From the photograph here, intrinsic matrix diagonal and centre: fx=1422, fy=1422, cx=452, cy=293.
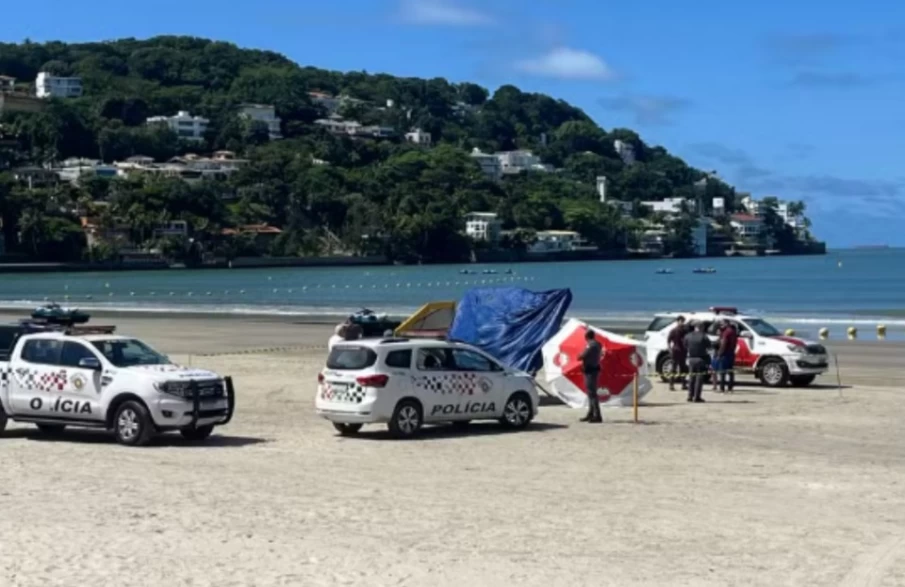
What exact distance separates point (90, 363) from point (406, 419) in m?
4.73

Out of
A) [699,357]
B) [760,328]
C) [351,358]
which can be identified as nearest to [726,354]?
[699,357]

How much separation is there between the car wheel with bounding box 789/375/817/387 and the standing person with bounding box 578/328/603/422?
8.61 meters

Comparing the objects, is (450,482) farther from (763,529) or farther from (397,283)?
(397,283)

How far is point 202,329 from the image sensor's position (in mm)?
59562

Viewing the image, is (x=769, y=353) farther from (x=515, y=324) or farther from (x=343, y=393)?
(x=343, y=393)

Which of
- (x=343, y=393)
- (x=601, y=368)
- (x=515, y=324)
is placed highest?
(x=515, y=324)

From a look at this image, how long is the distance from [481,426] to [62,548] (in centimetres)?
1189

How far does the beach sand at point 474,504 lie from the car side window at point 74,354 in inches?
47.6

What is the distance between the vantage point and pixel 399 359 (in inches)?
842

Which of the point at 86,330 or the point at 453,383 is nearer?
the point at 86,330

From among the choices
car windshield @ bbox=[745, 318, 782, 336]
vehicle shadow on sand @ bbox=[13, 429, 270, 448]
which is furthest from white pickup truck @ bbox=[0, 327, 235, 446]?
car windshield @ bbox=[745, 318, 782, 336]

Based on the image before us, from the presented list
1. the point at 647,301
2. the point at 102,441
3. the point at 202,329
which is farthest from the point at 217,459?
the point at 647,301

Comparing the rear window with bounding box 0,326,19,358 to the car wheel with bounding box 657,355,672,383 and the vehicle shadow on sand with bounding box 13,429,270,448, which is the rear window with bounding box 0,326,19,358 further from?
the car wheel with bounding box 657,355,672,383

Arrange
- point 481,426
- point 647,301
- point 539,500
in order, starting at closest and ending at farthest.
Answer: point 539,500
point 481,426
point 647,301
